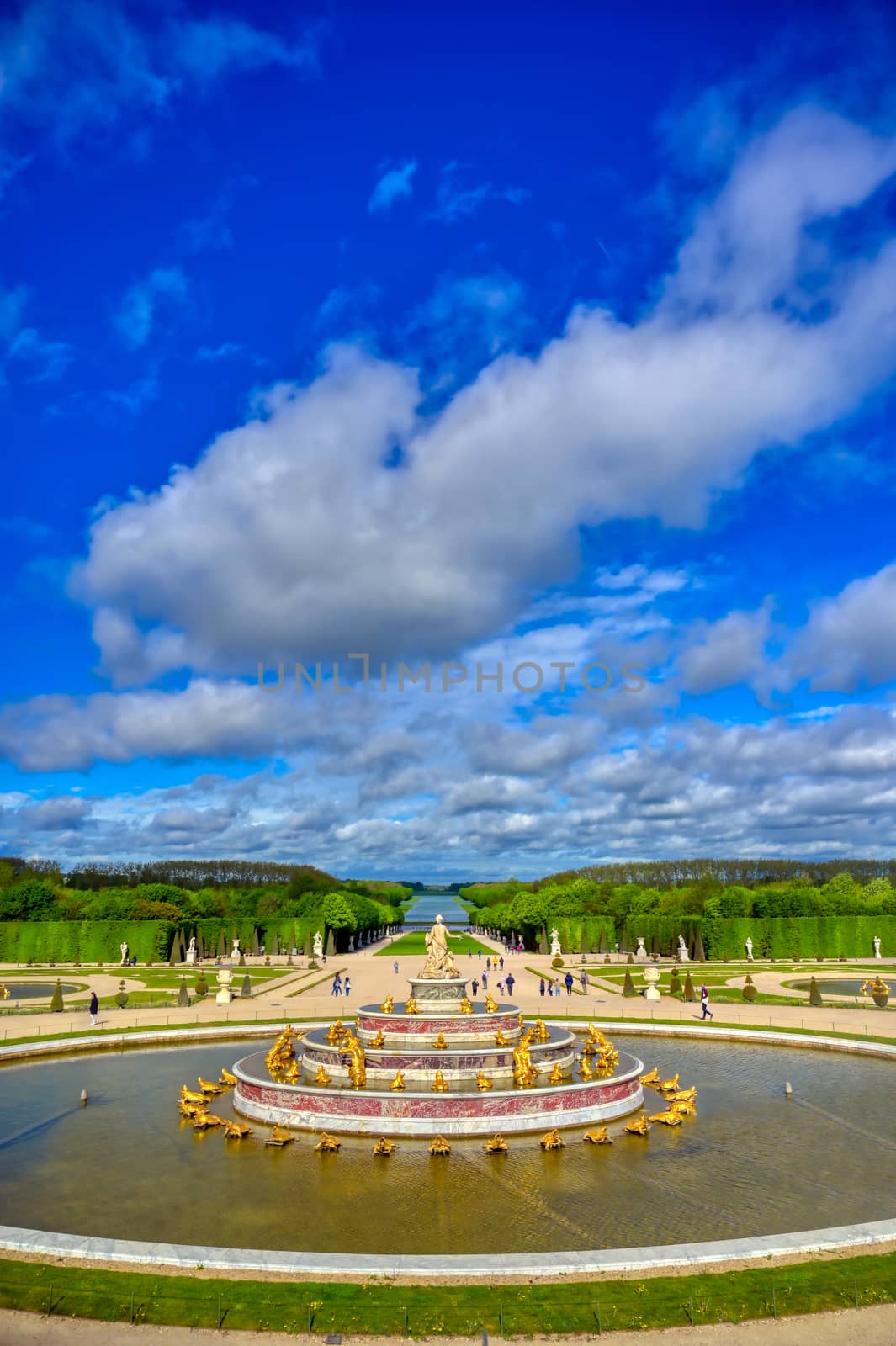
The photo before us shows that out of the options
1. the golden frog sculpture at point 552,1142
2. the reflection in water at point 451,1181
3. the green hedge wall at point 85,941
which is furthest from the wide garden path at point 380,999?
the golden frog sculpture at point 552,1142

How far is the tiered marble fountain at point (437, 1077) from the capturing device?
2447cm

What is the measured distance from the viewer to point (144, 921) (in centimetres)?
8925

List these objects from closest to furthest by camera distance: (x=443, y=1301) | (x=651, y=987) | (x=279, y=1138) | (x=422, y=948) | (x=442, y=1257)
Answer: (x=443, y=1301)
(x=442, y=1257)
(x=279, y=1138)
(x=651, y=987)
(x=422, y=948)

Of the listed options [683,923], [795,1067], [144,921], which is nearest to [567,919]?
[683,923]

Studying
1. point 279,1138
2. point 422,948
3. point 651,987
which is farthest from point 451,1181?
point 422,948

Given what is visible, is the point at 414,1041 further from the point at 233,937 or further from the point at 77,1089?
the point at 233,937

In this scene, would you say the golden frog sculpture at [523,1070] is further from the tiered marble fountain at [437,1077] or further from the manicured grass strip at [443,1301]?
the manicured grass strip at [443,1301]

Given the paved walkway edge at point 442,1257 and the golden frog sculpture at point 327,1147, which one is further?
the golden frog sculpture at point 327,1147

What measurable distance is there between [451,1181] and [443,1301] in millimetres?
6905

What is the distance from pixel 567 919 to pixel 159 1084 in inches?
3013

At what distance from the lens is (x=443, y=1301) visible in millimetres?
13781

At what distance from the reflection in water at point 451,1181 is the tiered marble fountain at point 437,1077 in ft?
2.23

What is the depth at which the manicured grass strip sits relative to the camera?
13.2m

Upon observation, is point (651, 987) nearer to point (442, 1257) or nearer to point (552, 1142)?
point (552, 1142)
